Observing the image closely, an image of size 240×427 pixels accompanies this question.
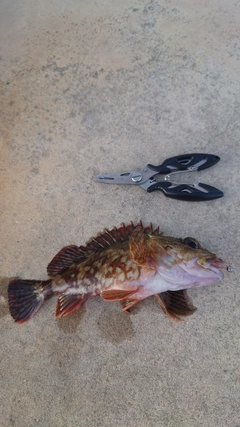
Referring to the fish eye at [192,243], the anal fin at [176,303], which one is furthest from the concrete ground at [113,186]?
the fish eye at [192,243]

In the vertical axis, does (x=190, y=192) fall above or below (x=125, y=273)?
above

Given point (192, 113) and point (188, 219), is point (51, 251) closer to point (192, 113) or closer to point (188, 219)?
point (188, 219)

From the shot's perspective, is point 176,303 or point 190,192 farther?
point 190,192

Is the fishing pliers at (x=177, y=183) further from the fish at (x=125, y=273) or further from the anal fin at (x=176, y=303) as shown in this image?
the anal fin at (x=176, y=303)

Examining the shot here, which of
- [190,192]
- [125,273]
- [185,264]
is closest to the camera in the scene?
[185,264]

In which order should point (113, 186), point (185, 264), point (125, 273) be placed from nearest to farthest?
point (185, 264) → point (125, 273) → point (113, 186)

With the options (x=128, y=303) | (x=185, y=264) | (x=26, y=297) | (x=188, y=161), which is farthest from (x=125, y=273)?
(x=188, y=161)

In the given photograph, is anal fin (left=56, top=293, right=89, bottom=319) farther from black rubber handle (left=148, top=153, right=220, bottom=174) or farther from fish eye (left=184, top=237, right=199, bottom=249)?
black rubber handle (left=148, top=153, right=220, bottom=174)

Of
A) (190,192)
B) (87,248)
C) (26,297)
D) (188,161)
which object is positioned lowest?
(26,297)

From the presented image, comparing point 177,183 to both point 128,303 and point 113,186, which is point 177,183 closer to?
point 113,186
